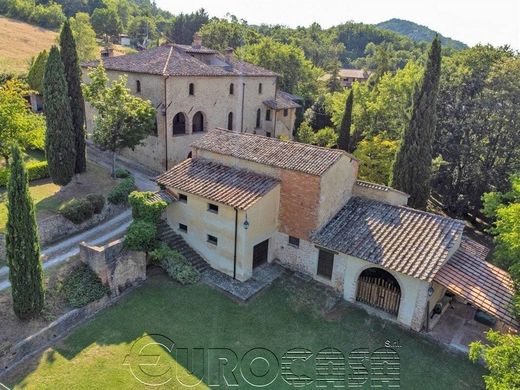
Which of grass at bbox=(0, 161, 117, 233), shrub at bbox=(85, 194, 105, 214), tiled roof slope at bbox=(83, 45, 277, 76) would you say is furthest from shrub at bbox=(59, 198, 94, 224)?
tiled roof slope at bbox=(83, 45, 277, 76)

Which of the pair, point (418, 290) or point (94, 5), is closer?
point (418, 290)

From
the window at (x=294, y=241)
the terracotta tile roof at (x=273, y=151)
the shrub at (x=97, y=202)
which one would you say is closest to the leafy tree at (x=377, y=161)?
the terracotta tile roof at (x=273, y=151)

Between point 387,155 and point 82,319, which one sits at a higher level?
point 387,155

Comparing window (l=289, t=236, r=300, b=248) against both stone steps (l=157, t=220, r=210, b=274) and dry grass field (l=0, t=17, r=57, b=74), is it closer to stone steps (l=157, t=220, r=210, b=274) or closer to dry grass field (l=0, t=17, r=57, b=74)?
stone steps (l=157, t=220, r=210, b=274)

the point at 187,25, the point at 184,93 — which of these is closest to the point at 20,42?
the point at 187,25

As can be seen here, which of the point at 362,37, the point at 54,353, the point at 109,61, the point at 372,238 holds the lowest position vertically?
the point at 54,353

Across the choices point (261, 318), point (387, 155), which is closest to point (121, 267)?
point (261, 318)

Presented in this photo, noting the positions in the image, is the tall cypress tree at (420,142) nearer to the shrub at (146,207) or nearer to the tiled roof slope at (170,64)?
the tiled roof slope at (170,64)

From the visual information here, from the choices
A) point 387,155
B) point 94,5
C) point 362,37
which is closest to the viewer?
point 387,155

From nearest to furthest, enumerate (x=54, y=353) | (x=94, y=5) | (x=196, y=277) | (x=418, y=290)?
(x=54, y=353), (x=418, y=290), (x=196, y=277), (x=94, y=5)

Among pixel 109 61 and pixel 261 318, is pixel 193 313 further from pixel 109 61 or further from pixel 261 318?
pixel 109 61
